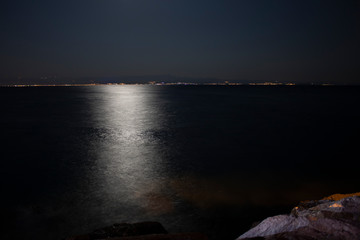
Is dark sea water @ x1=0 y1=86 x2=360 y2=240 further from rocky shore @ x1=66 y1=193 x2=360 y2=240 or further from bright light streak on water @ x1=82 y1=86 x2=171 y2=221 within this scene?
rocky shore @ x1=66 y1=193 x2=360 y2=240

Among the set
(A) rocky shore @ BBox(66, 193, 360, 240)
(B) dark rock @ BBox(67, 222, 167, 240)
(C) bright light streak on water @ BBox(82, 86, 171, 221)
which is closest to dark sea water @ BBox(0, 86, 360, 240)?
(C) bright light streak on water @ BBox(82, 86, 171, 221)

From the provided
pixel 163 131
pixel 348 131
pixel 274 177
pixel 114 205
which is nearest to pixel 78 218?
pixel 114 205

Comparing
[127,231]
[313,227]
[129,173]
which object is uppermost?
[313,227]

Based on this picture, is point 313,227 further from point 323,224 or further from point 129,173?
point 129,173

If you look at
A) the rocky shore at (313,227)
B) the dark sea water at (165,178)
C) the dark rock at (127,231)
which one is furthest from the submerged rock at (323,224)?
the dark sea water at (165,178)

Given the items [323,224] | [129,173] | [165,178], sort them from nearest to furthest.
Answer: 1. [323,224]
2. [165,178]
3. [129,173]

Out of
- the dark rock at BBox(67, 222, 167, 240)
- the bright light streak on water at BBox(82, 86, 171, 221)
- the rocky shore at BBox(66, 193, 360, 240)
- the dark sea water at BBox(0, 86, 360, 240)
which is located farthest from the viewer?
the bright light streak on water at BBox(82, 86, 171, 221)

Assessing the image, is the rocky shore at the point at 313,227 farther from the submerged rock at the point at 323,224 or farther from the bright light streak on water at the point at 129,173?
the bright light streak on water at the point at 129,173

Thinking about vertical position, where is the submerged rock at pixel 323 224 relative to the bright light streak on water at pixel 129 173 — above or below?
above

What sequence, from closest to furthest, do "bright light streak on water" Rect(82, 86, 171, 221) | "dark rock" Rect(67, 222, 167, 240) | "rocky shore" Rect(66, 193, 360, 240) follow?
1. "rocky shore" Rect(66, 193, 360, 240)
2. "dark rock" Rect(67, 222, 167, 240)
3. "bright light streak on water" Rect(82, 86, 171, 221)

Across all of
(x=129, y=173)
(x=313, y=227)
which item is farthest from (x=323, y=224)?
(x=129, y=173)

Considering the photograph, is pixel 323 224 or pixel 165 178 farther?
pixel 165 178

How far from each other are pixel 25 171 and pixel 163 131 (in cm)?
1229

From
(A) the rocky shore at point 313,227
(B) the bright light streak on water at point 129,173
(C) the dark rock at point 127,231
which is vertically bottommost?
(B) the bright light streak on water at point 129,173
